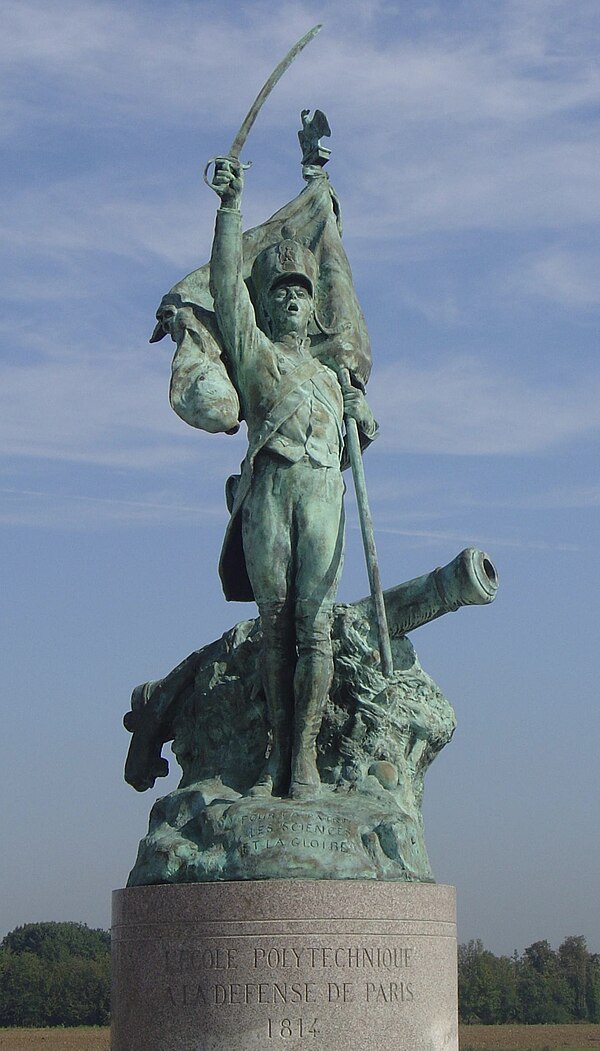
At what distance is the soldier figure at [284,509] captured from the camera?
10055 millimetres

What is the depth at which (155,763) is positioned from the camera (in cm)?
1134

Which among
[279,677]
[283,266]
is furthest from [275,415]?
[279,677]

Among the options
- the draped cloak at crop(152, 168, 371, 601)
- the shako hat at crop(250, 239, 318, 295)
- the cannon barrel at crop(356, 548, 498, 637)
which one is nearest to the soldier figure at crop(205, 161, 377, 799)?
the draped cloak at crop(152, 168, 371, 601)

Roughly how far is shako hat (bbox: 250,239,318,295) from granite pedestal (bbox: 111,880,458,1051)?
3879 mm

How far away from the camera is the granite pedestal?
8898 mm

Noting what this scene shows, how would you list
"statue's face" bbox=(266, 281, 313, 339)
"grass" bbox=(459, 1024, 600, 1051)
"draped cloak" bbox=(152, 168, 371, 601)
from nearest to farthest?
1. "draped cloak" bbox=(152, 168, 371, 601)
2. "statue's face" bbox=(266, 281, 313, 339)
3. "grass" bbox=(459, 1024, 600, 1051)

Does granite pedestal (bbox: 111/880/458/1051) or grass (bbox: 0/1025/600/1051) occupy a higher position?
grass (bbox: 0/1025/600/1051)

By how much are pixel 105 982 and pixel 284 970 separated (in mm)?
21715

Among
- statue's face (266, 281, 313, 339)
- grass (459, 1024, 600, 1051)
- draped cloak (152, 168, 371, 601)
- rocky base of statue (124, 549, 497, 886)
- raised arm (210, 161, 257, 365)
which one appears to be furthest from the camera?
grass (459, 1024, 600, 1051)

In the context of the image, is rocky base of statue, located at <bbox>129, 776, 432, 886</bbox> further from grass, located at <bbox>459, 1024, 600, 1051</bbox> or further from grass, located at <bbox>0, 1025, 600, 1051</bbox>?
grass, located at <bbox>459, 1024, 600, 1051</bbox>

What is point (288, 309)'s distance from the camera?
1061 centimetres

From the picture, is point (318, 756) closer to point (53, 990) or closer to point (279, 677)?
point (279, 677)

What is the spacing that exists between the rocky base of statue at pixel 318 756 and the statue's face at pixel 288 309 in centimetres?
183

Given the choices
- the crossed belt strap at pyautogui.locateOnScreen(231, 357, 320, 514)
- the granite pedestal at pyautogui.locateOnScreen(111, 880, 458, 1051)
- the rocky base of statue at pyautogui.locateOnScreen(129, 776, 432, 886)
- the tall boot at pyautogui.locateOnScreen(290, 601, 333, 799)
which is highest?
the crossed belt strap at pyautogui.locateOnScreen(231, 357, 320, 514)
